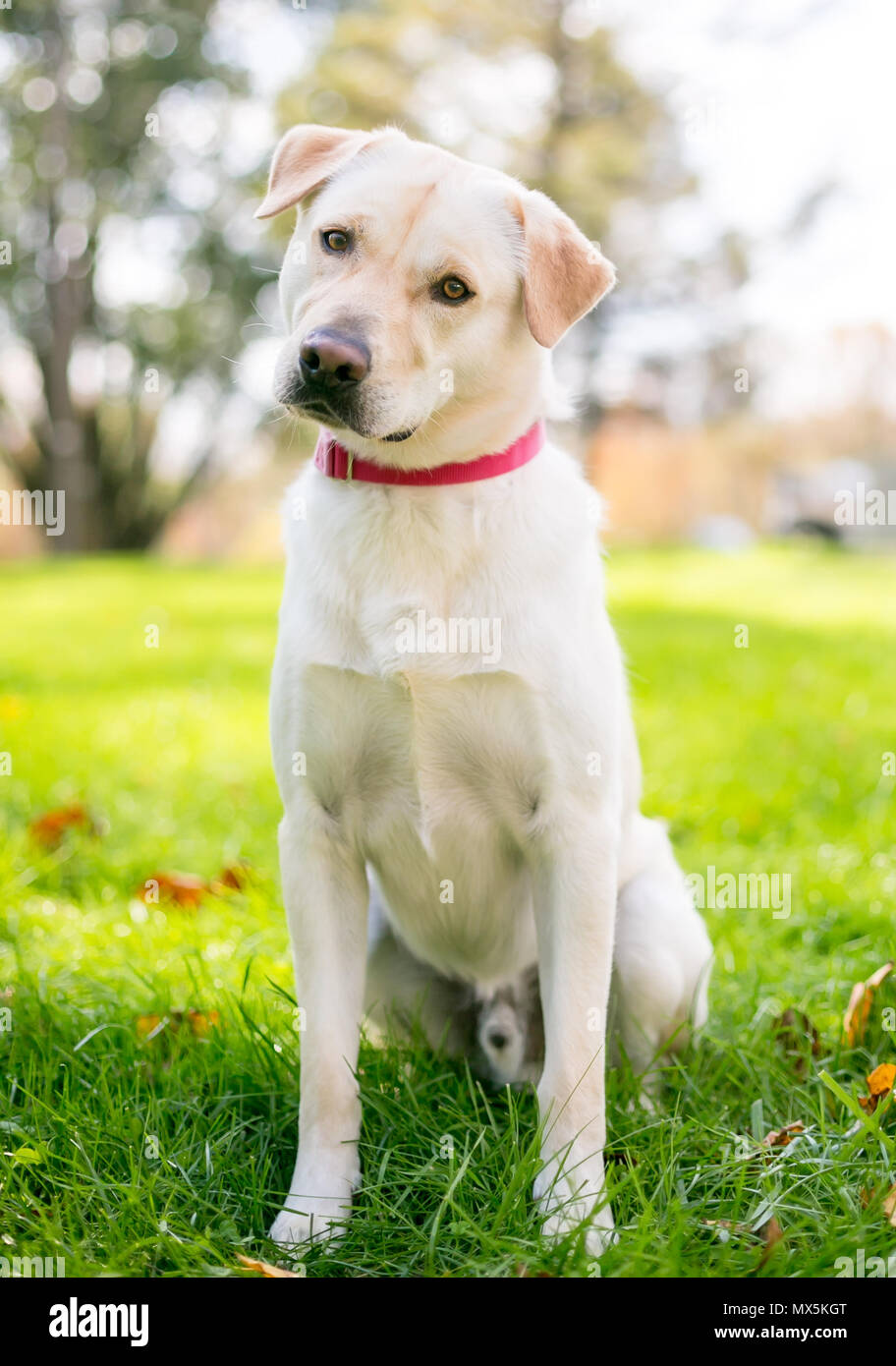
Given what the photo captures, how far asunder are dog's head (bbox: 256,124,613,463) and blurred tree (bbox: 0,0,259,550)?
13.6m

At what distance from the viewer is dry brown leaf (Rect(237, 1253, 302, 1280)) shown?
6.03 ft

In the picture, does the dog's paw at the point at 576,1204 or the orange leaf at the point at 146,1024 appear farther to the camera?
the orange leaf at the point at 146,1024

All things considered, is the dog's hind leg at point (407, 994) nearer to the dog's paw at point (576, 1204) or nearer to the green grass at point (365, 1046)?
the green grass at point (365, 1046)

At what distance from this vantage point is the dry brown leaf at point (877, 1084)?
7.53 feet

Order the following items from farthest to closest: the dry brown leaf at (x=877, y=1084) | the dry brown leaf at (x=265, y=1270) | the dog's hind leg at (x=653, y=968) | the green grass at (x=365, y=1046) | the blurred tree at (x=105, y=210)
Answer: the blurred tree at (x=105, y=210) < the dog's hind leg at (x=653, y=968) < the dry brown leaf at (x=877, y=1084) < the green grass at (x=365, y=1046) < the dry brown leaf at (x=265, y=1270)

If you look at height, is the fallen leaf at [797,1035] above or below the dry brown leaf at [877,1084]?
above

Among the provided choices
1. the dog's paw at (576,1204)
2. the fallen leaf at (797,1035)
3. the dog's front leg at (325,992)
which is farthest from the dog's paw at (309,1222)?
the fallen leaf at (797,1035)

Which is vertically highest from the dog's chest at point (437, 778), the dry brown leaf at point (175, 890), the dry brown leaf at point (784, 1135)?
the dog's chest at point (437, 778)

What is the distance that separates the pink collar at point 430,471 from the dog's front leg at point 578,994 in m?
0.68

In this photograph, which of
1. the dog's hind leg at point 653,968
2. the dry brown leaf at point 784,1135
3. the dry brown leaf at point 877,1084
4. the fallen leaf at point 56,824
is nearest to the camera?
the dry brown leaf at point 784,1135

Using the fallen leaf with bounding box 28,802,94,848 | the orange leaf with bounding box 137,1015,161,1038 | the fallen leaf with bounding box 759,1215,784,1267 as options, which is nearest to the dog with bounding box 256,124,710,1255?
the fallen leaf with bounding box 759,1215,784,1267

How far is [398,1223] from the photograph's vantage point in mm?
1999
